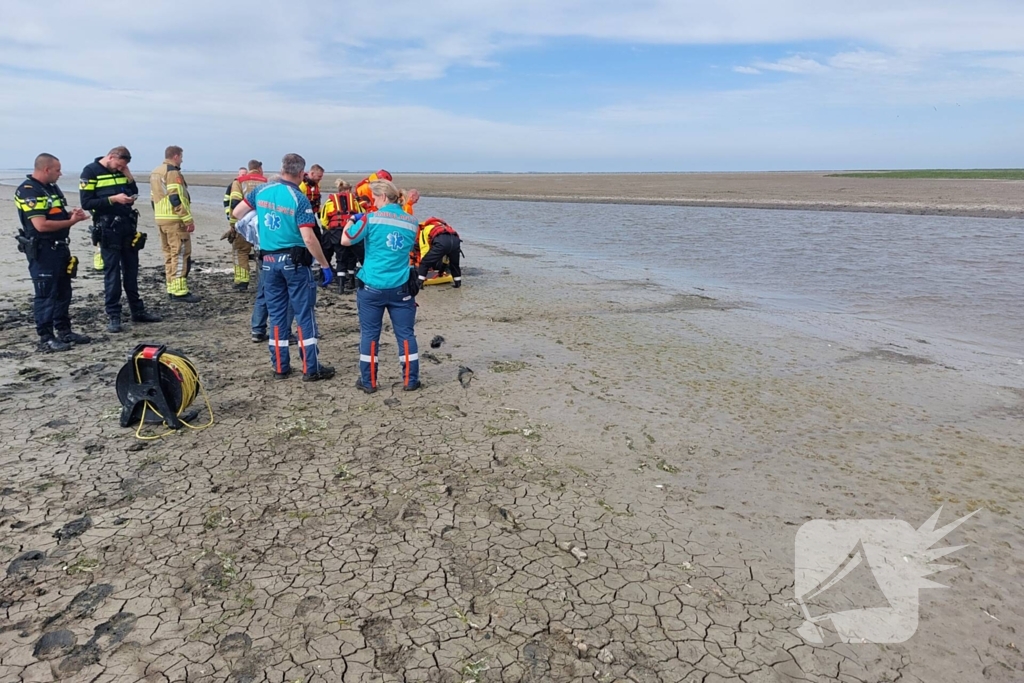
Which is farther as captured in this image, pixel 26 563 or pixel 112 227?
pixel 112 227

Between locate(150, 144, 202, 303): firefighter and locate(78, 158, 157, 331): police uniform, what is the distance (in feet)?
4.06

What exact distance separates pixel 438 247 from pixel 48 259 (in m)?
6.05

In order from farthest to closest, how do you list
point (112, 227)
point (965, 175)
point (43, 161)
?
point (965, 175)
point (112, 227)
point (43, 161)

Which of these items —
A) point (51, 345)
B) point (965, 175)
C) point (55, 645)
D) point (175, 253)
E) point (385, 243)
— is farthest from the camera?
point (965, 175)

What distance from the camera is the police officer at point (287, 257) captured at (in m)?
5.96

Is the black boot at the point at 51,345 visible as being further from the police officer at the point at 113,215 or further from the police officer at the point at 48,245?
the police officer at the point at 113,215

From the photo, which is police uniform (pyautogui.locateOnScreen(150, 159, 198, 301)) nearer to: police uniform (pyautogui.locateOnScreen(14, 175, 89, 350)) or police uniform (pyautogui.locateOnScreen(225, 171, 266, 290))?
police uniform (pyautogui.locateOnScreen(225, 171, 266, 290))

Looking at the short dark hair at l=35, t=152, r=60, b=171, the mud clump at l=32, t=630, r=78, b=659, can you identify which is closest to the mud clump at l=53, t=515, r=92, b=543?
the mud clump at l=32, t=630, r=78, b=659

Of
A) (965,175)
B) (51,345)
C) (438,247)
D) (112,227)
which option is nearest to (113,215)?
(112,227)

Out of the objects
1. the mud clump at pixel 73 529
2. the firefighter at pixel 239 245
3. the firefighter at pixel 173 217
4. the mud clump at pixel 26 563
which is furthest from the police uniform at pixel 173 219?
the mud clump at pixel 26 563

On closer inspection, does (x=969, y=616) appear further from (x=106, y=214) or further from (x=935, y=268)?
(x=935, y=268)

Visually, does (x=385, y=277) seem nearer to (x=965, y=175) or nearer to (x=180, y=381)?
(x=180, y=381)

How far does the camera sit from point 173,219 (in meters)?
9.45

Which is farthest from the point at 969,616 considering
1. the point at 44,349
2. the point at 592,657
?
the point at 44,349
